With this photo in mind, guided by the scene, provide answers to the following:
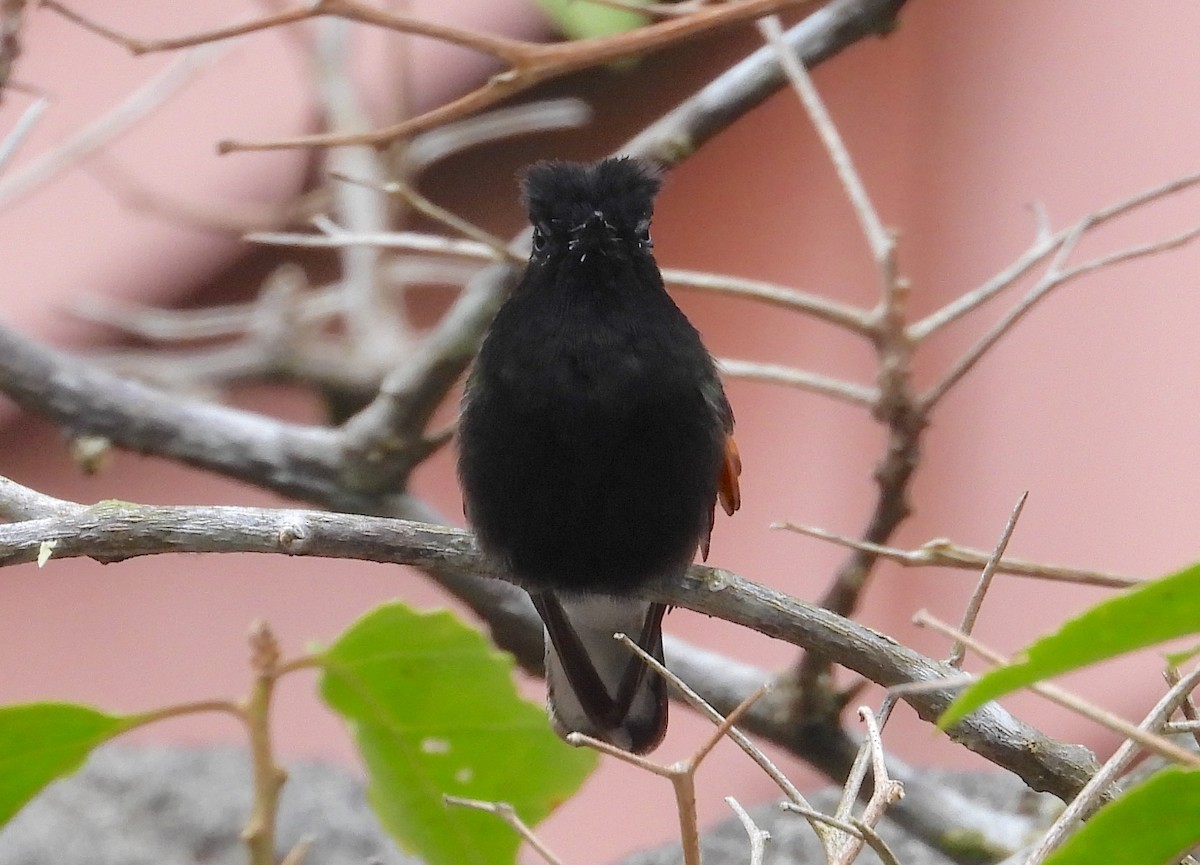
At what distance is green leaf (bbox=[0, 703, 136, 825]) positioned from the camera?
3.84ft

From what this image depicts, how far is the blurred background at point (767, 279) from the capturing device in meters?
3.08

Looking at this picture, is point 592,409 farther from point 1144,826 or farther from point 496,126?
point 496,126

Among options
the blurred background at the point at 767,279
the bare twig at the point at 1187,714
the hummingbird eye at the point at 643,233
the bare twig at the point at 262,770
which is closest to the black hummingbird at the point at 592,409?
the hummingbird eye at the point at 643,233

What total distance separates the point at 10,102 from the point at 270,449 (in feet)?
7.24

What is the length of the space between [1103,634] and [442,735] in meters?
1.00

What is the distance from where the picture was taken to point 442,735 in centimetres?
144

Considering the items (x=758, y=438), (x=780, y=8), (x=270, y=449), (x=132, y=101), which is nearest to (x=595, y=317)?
(x=780, y=8)

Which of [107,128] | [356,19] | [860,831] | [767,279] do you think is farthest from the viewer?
[767,279]

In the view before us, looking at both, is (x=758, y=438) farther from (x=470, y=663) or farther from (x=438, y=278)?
(x=470, y=663)

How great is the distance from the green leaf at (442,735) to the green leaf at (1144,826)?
0.83 metres

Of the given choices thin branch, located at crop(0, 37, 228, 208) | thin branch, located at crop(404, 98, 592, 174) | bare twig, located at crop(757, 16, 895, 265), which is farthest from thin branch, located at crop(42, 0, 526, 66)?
thin branch, located at crop(404, 98, 592, 174)

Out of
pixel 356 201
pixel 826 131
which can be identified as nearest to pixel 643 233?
pixel 826 131

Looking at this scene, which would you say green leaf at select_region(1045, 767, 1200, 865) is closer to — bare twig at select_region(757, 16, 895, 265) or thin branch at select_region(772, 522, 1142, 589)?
thin branch at select_region(772, 522, 1142, 589)

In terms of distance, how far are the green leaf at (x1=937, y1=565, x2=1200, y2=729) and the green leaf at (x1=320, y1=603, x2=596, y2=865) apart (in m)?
0.87
